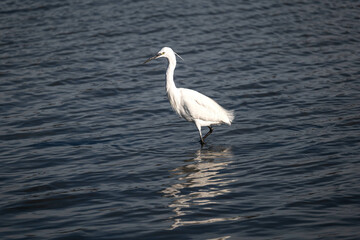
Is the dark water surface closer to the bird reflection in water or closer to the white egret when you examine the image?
the bird reflection in water

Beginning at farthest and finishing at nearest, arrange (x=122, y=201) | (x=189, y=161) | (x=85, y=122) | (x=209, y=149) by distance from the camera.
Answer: (x=85, y=122), (x=209, y=149), (x=189, y=161), (x=122, y=201)

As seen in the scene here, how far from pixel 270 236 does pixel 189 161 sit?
3.06 metres

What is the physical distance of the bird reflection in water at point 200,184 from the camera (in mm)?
6688

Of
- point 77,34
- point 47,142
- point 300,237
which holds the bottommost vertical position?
point 300,237

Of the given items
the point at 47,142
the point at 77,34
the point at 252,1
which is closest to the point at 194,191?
the point at 47,142

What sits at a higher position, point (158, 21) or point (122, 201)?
point (158, 21)

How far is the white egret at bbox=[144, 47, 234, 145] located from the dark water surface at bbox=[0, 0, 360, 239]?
0.41 m

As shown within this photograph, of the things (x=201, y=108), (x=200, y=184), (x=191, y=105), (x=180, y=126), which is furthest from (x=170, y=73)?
(x=200, y=184)

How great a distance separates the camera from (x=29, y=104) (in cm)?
1207

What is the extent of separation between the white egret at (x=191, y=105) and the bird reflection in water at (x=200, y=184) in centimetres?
87

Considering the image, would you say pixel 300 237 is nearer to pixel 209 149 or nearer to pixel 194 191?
pixel 194 191

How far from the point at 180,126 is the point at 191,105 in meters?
1.09

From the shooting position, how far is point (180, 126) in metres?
10.8

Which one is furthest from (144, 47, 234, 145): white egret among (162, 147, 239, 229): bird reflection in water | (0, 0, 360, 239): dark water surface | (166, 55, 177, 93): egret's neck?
(162, 147, 239, 229): bird reflection in water
